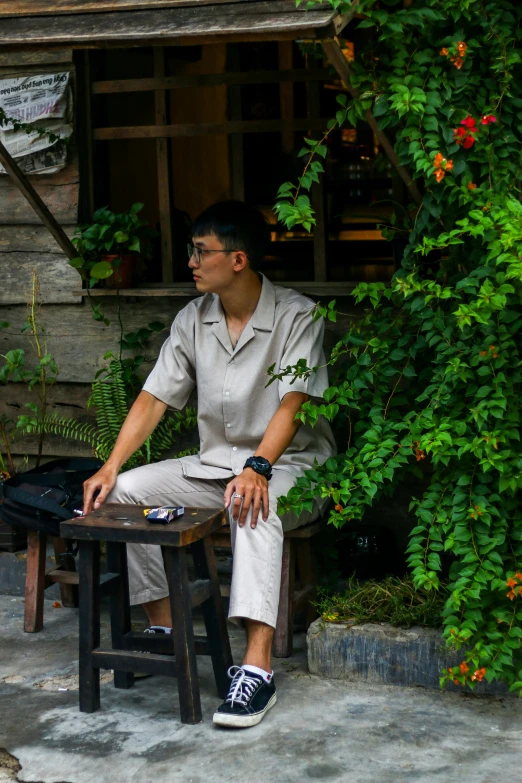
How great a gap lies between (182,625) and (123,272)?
2154 millimetres

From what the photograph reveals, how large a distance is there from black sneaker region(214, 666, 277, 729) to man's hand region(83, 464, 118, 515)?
83 cm

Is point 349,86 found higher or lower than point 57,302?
higher

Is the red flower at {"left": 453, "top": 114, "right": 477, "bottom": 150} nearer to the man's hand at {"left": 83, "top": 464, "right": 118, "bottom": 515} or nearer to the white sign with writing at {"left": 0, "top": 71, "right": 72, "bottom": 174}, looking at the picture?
the man's hand at {"left": 83, "top": 464, "right": 118, "bottom": 515}

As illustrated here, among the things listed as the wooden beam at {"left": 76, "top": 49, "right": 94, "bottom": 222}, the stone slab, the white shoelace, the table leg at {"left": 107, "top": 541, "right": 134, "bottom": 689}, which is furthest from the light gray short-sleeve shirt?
the wooden beam at {"left": 76, "top": 49, "right": 94, "bottom": 222}

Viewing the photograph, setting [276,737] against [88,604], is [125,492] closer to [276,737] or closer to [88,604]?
[88,604]

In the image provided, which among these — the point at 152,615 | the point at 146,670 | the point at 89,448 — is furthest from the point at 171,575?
the point at 89,448

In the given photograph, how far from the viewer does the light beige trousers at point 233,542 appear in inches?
140

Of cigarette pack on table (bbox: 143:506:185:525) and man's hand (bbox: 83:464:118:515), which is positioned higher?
man's hand (bbox: 83:464:118:515)

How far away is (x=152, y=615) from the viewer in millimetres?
4047

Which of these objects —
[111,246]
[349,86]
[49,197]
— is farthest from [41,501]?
[349,86]

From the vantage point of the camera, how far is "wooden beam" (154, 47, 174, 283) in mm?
4883

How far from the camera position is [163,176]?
500 centimetres

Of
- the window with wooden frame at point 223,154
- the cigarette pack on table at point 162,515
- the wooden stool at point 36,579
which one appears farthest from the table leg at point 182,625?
the window with wooden frame at point 223,154

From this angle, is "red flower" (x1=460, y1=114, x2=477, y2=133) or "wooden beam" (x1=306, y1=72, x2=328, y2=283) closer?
"red flower" (x1=460, y1=114, x2=477, y2=133)
